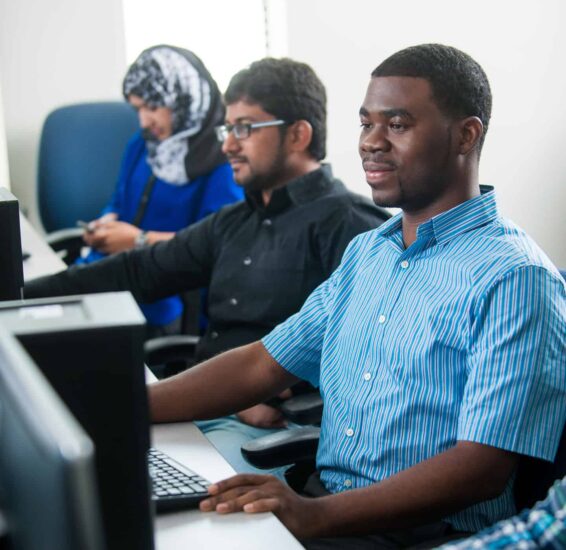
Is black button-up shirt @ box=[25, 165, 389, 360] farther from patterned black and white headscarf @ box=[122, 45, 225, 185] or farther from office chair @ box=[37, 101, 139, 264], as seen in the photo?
office chair @ box=[37, 101, 139, 264]

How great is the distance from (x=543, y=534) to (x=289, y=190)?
47.3 inches

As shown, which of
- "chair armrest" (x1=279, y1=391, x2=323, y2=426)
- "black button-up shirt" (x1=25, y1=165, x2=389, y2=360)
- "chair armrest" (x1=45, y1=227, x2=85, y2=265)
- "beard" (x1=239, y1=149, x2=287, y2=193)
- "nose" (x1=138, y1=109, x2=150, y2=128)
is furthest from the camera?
"chair armrest" (x1=45, y1=227, x2=85, y2=265)

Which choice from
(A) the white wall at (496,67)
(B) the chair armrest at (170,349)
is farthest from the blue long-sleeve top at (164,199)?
(A) the white wall at (496,67)

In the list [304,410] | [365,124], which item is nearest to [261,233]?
[304,410]

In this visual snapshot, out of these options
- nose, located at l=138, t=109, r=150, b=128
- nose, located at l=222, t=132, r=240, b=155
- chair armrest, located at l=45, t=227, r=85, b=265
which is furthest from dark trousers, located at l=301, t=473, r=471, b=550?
Result: chair armrest, located at l=45, t=227, r=85, b=265

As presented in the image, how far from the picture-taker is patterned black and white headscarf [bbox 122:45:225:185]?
279 cm

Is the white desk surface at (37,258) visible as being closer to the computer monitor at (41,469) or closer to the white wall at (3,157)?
the white wall at (3,157)

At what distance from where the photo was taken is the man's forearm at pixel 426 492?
117cm

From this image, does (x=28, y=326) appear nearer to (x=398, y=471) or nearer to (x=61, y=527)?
(x=61, y=527)

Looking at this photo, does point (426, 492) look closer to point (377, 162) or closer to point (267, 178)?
point (377, 162)

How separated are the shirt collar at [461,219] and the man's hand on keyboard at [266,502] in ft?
1.42

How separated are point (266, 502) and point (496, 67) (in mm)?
3033

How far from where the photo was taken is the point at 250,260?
200 centimetres

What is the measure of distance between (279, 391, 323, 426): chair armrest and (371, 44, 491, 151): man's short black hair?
0.55m
